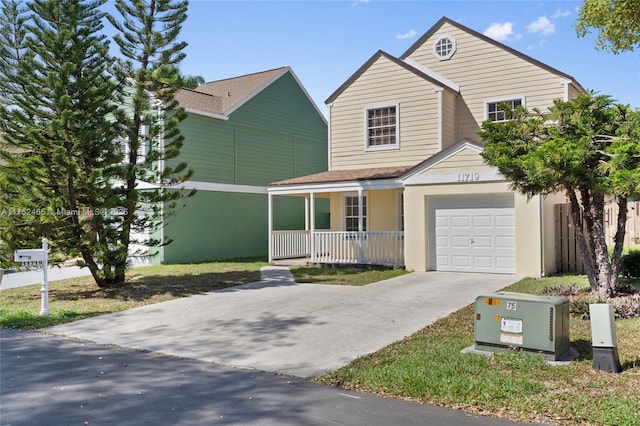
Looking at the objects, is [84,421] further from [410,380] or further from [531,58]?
[531,58]

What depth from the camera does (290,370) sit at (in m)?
6.59

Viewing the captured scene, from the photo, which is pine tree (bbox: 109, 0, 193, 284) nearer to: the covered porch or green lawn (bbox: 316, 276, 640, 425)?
the covered porch

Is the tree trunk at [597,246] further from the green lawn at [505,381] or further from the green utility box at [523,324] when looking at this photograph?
the green utility box at [523,324]

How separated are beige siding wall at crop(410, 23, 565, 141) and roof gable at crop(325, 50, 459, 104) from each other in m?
0.23

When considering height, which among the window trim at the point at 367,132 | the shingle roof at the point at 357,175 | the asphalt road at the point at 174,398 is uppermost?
the window trim at the point at 367,132

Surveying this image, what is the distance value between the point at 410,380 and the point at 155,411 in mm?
2714

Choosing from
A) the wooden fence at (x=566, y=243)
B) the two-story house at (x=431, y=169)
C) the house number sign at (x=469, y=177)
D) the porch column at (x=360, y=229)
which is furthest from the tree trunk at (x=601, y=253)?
the porch column at (x=360, y=229)

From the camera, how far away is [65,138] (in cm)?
1293

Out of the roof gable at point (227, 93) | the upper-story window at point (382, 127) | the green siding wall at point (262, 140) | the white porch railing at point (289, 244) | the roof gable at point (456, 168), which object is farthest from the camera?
the roof gable at point (227, 93)

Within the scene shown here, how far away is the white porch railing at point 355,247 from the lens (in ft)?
53.8

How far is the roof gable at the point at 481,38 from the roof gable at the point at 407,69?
59 centimetres

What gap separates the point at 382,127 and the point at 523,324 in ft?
42.0

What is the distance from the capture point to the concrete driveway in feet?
24.3

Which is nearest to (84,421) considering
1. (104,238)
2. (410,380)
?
(410,380)
